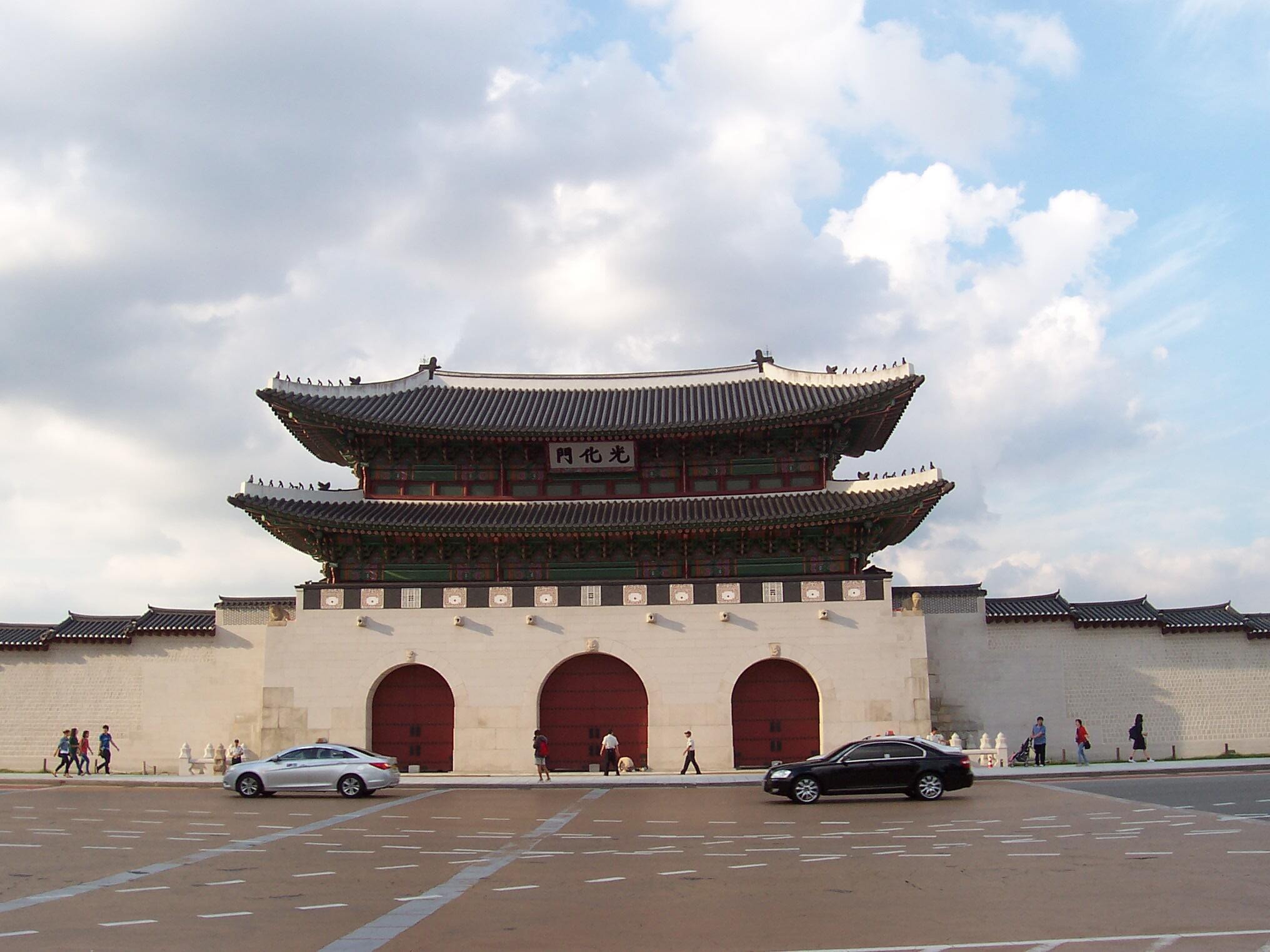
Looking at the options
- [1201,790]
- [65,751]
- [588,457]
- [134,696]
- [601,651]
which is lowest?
[1201,790]

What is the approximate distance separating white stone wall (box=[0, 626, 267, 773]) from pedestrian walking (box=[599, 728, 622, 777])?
35.6 ft

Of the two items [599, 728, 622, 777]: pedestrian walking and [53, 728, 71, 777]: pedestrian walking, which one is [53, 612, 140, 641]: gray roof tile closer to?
[53, 728, 71, 777]: pedestrian walking

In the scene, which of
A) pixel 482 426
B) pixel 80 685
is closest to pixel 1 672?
pixel 80 685

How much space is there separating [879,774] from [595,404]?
18839 mm

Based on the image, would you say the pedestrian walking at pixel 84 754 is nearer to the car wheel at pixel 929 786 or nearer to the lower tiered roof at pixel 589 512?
the lower tiered roof at pixel 589 512

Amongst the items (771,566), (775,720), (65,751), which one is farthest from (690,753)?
(65,751)

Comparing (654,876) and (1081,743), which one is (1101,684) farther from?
(654,876)

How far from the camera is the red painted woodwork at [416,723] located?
1281 inches

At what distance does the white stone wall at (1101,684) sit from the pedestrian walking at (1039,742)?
2.06 metres

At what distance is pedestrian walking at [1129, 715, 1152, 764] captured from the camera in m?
30.6

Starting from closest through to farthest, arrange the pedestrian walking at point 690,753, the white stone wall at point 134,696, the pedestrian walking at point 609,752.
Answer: the pedestrian walking at point 690,753 < the pedestrian walking at point 609,752 < the white stone wall at point 134,696

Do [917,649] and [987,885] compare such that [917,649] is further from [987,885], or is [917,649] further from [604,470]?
[987,885]

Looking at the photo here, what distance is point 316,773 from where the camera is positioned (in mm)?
25172

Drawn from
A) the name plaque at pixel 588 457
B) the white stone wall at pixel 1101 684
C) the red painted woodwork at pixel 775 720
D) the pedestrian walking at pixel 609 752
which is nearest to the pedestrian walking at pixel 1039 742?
the white stone wall at pixel 1101 684
